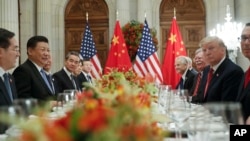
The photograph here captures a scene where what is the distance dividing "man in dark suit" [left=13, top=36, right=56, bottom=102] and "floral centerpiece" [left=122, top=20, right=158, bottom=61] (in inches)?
234

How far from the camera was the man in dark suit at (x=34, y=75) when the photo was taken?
16.0ft

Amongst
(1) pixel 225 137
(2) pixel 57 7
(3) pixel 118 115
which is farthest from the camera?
(2) pixel 57 7

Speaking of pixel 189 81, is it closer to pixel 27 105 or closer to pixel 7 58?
pixel 7 58

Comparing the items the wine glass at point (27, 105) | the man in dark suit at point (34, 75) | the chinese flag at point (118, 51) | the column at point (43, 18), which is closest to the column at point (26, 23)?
the column at point (43, 18)

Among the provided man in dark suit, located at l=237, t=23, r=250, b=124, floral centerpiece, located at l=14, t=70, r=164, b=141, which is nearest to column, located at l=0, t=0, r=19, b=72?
man in dark suit, located at l=237, t=23, r=250, b=124

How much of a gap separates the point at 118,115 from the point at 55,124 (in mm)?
147

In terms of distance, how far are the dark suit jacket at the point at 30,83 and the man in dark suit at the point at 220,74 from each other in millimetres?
1844

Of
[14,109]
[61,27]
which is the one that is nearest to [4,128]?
[14,109]

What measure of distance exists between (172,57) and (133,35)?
1.24 meters

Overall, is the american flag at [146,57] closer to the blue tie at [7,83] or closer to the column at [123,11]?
the column at [123,11]

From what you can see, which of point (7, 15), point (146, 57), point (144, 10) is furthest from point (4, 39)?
point (144, 10)

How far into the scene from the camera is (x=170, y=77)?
1034cm

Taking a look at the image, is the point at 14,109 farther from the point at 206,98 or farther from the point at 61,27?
the point at 61,27

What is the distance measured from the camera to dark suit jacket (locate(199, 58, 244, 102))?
4.67 m
